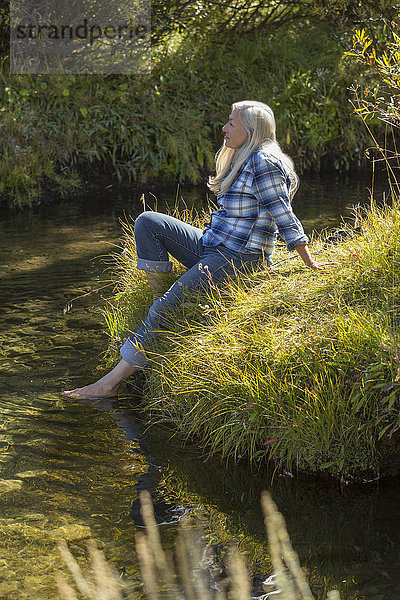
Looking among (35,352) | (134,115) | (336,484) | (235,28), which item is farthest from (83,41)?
(336,484)

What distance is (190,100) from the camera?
1215cm


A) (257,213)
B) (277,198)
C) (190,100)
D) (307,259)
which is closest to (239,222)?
(257,213)

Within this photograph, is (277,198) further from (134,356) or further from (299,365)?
(134,356)

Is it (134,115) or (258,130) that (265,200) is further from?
(134,115)

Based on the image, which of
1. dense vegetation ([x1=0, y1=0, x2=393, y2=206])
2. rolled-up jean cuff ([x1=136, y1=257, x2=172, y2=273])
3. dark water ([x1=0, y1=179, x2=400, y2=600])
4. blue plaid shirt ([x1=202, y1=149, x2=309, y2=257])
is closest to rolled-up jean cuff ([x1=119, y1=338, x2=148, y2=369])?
→ dark water ([x1=0, y1=179, x2=400, y2=600])

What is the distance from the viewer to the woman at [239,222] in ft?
14.6

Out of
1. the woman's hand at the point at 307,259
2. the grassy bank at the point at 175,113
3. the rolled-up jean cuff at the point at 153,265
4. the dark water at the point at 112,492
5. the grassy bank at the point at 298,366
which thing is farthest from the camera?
the grassy bank at the point at 175,113

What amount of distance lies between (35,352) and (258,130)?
223cm

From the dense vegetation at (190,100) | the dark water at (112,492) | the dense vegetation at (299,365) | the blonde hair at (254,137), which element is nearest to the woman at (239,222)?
the blonde hair at (254,137)

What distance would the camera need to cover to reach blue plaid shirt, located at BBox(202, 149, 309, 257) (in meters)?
4.41

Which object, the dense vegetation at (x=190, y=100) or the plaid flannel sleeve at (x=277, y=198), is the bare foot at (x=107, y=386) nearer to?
the plaid flannel sleeve at (x=277, y=198)

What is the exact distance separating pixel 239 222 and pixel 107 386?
1280mm

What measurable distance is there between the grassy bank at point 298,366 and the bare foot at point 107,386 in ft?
0.57

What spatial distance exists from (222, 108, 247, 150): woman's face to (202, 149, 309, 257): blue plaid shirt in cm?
13
